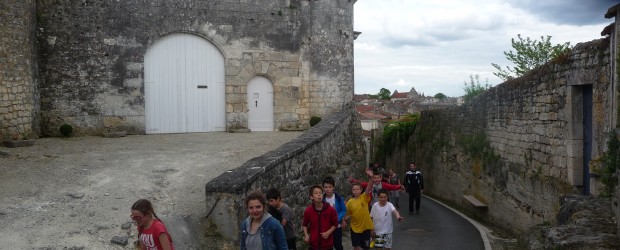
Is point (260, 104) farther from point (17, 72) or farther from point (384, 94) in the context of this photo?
point (384, 94)

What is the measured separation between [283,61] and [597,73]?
10.5 m

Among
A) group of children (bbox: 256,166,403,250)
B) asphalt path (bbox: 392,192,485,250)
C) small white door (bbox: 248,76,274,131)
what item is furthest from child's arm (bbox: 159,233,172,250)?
small white door (bbox: 248,76,274,131)

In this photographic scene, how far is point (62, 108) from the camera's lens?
51.2 ft

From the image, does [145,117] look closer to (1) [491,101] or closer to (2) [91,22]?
(2) [91,22]

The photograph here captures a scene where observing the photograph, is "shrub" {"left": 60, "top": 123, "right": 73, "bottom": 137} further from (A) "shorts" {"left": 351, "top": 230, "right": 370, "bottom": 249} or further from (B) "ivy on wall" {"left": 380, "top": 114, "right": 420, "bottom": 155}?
(B) "ivy on wall" {"left": 380, "top": 114, "right": 420, "bottom": 155}

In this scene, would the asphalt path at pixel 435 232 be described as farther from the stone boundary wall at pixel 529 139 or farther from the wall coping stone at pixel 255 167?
the wall coping stone at pixel 255 167

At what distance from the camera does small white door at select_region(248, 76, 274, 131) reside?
17.8m

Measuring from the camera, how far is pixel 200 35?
16.9 meters

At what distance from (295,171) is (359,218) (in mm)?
2225

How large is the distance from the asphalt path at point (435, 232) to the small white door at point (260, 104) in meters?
5.04

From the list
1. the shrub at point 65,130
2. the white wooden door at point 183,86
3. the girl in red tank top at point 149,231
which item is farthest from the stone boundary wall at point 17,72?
the girl in red tank top at point 149,231

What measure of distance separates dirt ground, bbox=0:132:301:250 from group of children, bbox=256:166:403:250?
187 cm

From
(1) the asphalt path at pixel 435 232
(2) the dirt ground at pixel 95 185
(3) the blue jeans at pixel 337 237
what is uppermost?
(2) the dirt ground at pixel 95 185

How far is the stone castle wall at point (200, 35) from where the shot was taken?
Result: 15562 millimetres
